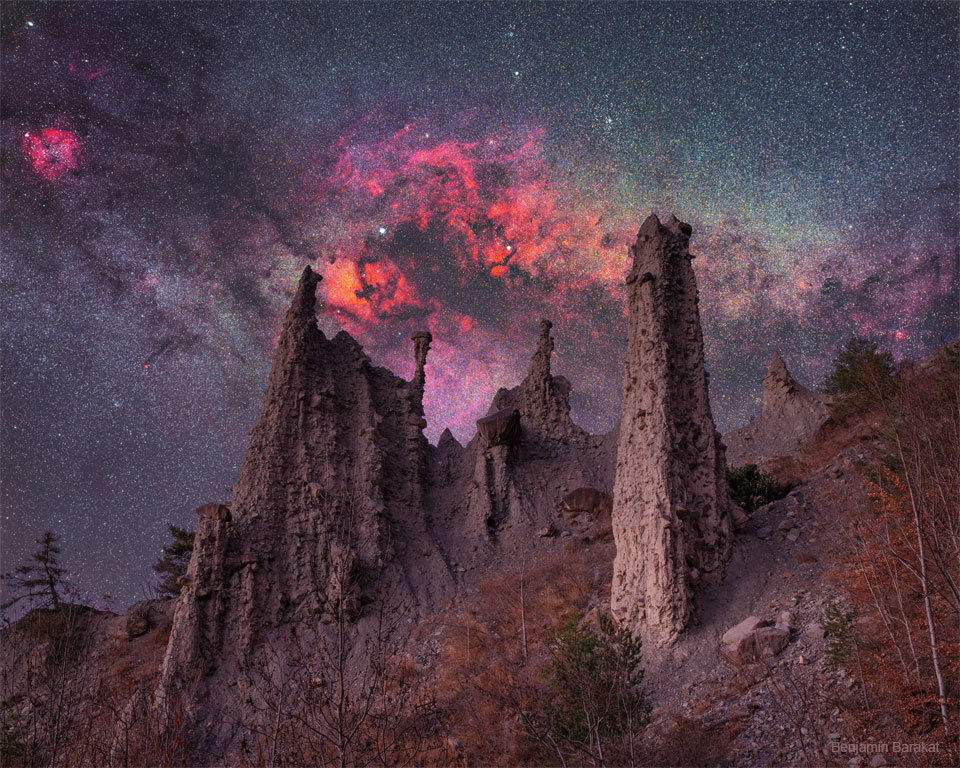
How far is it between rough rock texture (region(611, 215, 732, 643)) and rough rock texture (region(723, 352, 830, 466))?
54.1ft

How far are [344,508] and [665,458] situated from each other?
10.8 meters

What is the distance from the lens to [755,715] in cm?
921

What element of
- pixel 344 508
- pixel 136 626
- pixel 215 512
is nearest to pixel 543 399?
pixel 344 508

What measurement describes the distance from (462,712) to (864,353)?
75.0ft

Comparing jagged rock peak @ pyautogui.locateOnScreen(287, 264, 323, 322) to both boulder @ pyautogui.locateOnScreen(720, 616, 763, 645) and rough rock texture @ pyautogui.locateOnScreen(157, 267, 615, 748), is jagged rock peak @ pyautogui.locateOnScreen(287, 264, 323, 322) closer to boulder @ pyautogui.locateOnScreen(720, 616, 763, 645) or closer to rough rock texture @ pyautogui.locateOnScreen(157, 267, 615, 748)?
rough rock texture @ pyautogui.locateOnScreen(157, 267, 615, 748)

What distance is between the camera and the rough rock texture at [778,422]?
31.3 m

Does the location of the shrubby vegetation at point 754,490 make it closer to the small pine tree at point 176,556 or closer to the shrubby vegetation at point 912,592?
the shrubby vegetation at point 912,592

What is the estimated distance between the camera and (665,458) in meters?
14.1

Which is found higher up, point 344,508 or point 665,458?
point 344,508

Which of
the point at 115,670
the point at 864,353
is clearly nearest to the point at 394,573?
the point at 115,670

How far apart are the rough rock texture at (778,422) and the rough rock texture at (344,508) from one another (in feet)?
32.0

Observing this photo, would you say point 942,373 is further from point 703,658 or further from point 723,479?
point 703,658

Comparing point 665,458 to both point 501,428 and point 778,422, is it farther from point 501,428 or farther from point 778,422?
point 778,422

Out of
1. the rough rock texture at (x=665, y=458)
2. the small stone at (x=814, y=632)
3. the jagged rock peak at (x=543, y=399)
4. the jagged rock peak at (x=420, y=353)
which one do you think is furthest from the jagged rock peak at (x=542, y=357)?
the small stone at (x=814, y=632)
